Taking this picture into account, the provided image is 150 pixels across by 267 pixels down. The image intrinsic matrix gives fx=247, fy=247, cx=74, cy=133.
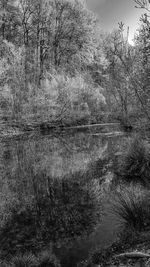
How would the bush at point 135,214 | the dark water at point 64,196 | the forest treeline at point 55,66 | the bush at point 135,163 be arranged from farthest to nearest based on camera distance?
the forest treeline at point 55,66, the bush at point 135,163, the dark water at point 64,196, the bush at point 135,214

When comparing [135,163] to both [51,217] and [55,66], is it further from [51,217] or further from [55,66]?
[55,66]

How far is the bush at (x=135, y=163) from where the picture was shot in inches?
347

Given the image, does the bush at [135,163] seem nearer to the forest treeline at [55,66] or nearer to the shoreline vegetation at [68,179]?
the shoreline vegetation at [68,179]

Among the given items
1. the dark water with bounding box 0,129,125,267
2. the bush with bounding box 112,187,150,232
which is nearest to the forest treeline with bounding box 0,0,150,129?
the dark water with bounding box 0,129,125,267

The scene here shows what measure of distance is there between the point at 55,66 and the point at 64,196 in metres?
33.9

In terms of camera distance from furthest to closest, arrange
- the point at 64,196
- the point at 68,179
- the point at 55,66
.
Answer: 1. the point at 55,66
2. the point at 68,179
3. the point at 64,196

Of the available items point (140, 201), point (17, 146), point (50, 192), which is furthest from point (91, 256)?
point (17, 146)

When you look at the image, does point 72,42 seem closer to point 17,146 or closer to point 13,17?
point 13,17

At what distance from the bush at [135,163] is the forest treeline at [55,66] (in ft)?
41.0

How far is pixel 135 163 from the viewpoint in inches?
367

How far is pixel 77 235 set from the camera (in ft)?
17.4

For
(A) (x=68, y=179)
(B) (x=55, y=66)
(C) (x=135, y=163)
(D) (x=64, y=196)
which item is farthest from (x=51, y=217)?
(B) (x=55, y=66)

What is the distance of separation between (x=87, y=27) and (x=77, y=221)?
41.6 m

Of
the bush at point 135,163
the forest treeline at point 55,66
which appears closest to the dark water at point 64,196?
the bush at point 135,163
